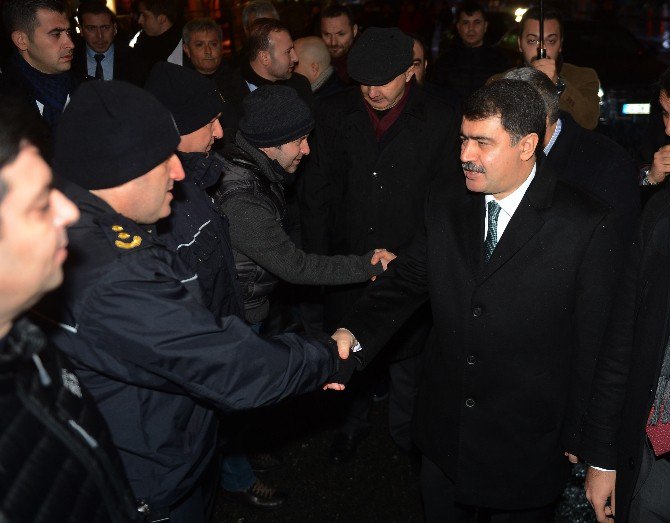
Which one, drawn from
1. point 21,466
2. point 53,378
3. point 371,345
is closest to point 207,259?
point 371,345

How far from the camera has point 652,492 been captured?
2.84 metres

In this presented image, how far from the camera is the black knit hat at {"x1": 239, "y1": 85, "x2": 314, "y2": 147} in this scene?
3.99 meters

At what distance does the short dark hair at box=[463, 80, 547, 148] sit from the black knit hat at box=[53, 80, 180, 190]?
52.2 inches

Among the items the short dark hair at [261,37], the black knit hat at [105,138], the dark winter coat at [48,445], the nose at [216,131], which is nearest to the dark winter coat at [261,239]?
the nose at [216,131]

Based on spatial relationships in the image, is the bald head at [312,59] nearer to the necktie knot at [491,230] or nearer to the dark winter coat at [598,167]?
the dark winter coat at [598,167]

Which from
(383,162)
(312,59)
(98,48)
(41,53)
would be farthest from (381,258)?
(98,48)

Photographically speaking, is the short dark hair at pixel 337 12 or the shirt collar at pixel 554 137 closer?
the shirt collar at pixel 554 137

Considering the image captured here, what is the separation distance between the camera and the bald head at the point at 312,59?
685 centimetres

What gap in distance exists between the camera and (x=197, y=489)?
315 cm

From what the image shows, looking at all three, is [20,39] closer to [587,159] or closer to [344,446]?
[344,446]

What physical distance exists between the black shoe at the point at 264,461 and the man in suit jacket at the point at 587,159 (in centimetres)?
248

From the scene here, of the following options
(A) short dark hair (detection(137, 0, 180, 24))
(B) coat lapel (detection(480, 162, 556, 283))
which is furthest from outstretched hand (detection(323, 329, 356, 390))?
(A) short dark hair (detection(137, 0, 180, 24))

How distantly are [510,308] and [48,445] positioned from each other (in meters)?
1.89

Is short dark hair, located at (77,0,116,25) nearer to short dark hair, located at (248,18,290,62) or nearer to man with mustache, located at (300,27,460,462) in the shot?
short dark hair, located at (248,18,290,62)
